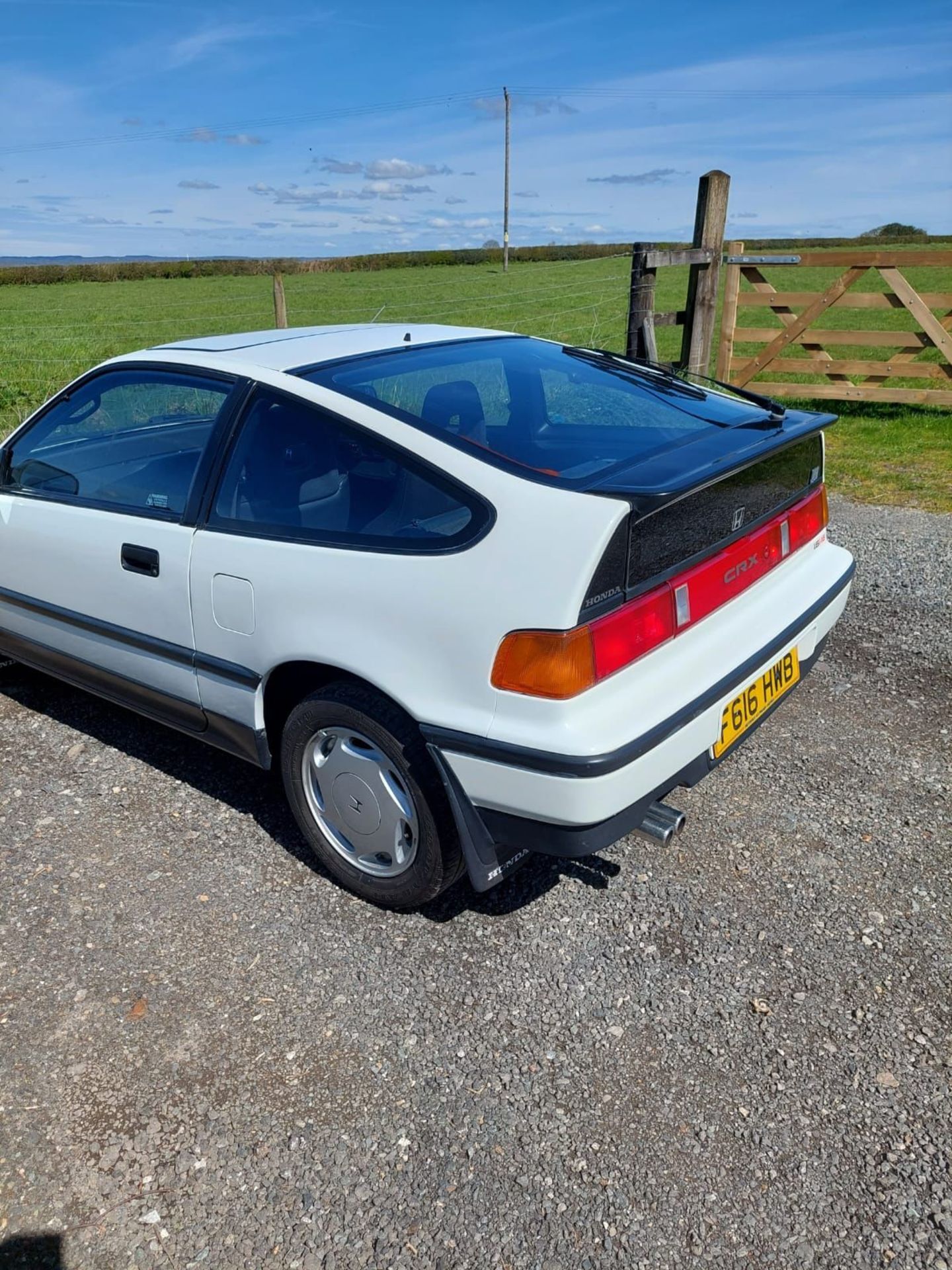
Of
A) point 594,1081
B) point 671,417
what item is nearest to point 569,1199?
point 594,1081

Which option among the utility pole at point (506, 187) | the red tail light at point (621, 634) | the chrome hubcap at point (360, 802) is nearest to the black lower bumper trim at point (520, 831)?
the chrome hubcap at point (360, 802)

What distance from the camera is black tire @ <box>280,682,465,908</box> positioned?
2.50 m

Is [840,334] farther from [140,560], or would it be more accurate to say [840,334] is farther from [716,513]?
[140,560]

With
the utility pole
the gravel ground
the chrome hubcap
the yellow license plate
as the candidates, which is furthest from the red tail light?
the utility pole

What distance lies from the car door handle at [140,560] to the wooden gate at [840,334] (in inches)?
322

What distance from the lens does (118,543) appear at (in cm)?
314

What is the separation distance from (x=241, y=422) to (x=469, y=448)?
2.67 ft

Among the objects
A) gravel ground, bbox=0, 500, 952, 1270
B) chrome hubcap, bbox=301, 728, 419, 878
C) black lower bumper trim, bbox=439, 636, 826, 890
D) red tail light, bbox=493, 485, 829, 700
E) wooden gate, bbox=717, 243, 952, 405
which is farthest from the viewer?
wooden gate, bbox=717, 243, 952, 405

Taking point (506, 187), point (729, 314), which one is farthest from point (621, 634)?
point (506, 187)

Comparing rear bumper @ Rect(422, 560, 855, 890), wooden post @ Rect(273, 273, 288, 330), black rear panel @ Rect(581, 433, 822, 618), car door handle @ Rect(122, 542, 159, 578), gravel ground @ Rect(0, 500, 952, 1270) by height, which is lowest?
gravel ground @ Rect(0, 500, 952, 1270)

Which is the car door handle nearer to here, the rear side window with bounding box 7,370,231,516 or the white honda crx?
the white honda crx

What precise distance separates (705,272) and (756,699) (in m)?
6.02

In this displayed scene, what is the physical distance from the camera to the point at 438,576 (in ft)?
7.52

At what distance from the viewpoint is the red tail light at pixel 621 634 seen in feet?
7.06
